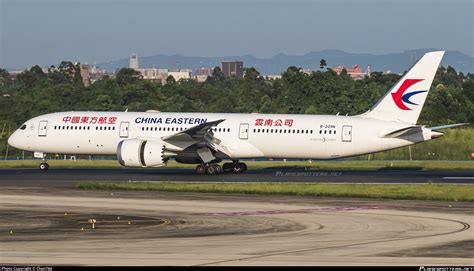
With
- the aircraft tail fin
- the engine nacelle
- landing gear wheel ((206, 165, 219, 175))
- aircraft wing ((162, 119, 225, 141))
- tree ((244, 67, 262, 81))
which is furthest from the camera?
tree ((244, 67, 262, 81))

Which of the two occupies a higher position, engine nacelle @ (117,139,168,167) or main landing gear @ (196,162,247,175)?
engine nacelle @ (117,139,168,167)

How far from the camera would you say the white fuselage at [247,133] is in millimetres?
56781

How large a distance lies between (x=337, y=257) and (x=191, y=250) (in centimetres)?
425

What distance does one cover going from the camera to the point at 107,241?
1139 inches

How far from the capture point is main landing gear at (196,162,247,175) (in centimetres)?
5756

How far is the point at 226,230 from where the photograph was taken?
31.6 m

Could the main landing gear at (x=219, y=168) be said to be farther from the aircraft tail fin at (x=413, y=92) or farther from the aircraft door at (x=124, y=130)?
the aircraft tail fin at (x=413, y=92)

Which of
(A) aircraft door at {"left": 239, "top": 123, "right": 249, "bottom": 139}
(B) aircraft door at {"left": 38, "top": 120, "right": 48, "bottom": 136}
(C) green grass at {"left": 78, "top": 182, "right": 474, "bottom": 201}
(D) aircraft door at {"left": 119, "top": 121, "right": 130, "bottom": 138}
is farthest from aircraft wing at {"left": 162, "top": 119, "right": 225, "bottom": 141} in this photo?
(B) aircraft door at {"left": 38, "top": 120, "right": 48, "bottom": 136}

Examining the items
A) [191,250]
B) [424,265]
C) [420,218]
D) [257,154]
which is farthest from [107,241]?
[257,154]

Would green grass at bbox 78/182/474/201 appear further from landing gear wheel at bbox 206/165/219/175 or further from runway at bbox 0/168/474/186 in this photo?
landing gear wheel at bbox 206/165/219/175

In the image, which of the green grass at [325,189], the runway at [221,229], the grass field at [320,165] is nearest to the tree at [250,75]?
the grass field at [320,165]

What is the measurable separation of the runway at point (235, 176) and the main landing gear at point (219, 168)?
62 centimetres

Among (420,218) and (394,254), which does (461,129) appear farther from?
(394,254)

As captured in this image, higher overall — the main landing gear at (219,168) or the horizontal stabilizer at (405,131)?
the horizontal stabilizer at (405,131)
